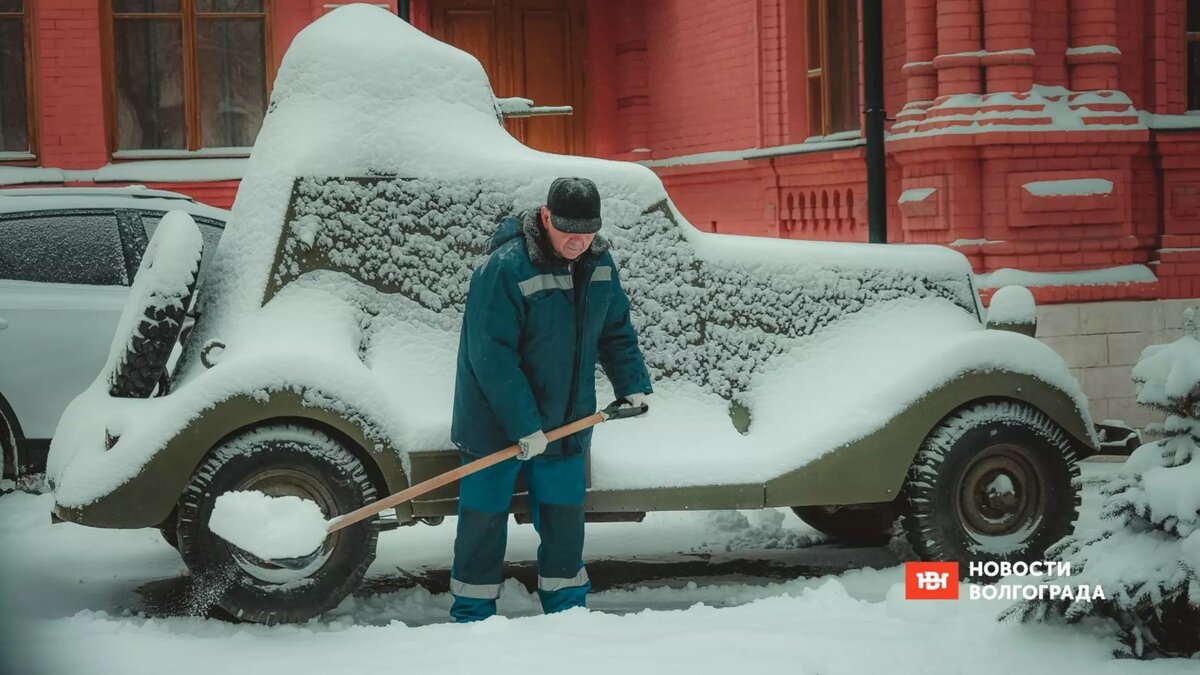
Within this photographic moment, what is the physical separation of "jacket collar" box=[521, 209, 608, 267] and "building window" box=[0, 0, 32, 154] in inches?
411

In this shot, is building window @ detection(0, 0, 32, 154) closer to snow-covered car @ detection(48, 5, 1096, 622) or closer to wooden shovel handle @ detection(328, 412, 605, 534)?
snow-covered car @ detection(48, 5, 1096, 622)

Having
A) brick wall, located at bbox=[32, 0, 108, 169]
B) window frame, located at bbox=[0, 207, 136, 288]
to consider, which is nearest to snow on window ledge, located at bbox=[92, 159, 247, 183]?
brick wall, located at bbox=[32, 0, 108, 169]

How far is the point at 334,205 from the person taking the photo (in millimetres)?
6586

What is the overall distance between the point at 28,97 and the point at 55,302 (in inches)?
278

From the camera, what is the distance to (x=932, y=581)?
6.52 metres

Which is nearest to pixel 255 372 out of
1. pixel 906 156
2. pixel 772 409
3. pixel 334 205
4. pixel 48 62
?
pixel 334 205

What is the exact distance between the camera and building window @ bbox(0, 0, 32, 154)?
1516cm

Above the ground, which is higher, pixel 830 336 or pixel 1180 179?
pixel 1180 179

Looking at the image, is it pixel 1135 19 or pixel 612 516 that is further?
pixel 1135 19

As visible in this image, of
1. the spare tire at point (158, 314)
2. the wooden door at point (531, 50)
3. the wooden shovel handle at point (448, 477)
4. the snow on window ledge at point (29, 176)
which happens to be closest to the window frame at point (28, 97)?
Result: the snow on window ledge at point (29, 176)

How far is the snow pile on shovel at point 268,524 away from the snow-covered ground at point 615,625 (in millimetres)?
303

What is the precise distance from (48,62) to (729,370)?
1023 centimetres

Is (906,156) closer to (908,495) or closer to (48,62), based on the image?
(908,495)

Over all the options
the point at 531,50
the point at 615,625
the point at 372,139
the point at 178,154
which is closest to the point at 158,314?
the point at 372,139
